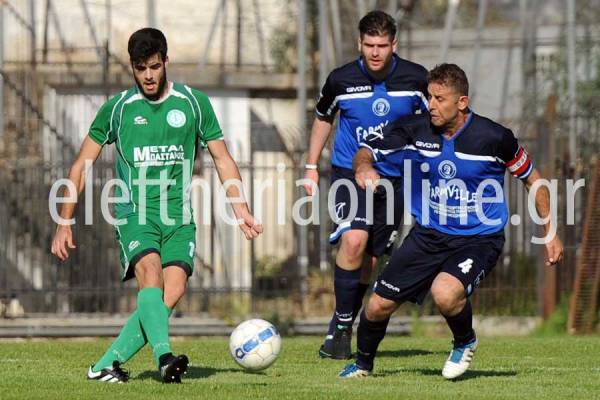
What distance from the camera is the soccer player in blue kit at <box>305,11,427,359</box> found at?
10.6 m

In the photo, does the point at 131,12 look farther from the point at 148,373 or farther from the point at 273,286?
the point at 148,373

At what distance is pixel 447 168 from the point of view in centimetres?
885

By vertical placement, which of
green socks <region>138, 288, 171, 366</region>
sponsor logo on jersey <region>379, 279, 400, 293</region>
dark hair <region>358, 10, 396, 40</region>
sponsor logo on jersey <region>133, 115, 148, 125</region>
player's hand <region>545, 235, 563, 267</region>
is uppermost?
dark hair <region>358, 10, 396, 40</region>

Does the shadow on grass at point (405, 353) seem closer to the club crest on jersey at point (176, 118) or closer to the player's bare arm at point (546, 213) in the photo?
the player's bare arm at point (546, 213)

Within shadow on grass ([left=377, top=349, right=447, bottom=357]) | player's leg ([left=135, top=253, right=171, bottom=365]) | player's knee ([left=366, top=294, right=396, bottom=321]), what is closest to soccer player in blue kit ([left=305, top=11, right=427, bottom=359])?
shadow on grass ([left=377, top=349, right=447, bottom=357])

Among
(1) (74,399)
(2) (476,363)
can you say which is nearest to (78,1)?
(2) (476,363)

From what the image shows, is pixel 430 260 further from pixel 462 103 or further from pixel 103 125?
pixel 103 125

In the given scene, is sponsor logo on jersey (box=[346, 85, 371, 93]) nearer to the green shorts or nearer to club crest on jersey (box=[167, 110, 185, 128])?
club crest on jersey (box=[167, 110, 185, 128])

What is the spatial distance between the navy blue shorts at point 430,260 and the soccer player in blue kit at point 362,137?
1570 mm

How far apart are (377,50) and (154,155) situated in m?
2.46

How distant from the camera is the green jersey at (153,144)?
28.9ft

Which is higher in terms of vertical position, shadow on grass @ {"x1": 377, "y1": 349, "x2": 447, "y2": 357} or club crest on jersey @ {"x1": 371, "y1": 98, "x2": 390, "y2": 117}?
club crest on jersey @ {"x1": 371, "y1": 98, "x2": 390, "y2": 117}

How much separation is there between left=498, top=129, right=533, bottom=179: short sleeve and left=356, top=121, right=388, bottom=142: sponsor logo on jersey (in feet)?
5.99

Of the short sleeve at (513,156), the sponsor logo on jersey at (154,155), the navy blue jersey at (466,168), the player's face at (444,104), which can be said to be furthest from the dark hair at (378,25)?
the sponsor logo on jersey at (154,155)
